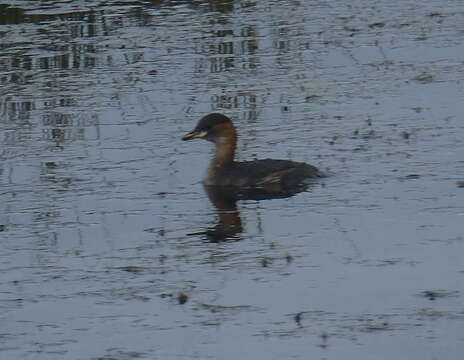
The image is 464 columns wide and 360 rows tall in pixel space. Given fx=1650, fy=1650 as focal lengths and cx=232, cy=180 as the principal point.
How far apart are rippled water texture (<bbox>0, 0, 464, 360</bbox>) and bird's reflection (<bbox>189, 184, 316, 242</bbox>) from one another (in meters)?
0.03

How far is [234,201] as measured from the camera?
12.8m

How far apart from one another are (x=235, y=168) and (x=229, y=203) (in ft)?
2.18

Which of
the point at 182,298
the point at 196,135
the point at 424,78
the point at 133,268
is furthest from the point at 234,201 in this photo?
the point at 424,78

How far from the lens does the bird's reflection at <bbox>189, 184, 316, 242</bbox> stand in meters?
11.5

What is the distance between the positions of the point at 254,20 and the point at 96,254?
11.7 meters

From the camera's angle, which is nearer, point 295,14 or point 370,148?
point 370,148

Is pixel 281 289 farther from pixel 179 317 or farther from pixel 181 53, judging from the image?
pixel 181 53

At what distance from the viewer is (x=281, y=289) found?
9.76 m

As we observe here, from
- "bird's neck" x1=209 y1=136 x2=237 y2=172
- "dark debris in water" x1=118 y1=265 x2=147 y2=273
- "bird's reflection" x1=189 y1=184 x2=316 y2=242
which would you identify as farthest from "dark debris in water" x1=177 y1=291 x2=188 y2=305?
"bird's neck" x1=209 y1=136 x2=237 y2=172

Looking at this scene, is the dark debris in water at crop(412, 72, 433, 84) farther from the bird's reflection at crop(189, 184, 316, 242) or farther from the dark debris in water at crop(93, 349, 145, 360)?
the dark debris in water at crop(93, 349, 145, 360)

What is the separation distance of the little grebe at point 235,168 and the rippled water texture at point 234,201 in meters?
0.18

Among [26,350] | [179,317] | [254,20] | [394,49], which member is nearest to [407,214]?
[179,317]

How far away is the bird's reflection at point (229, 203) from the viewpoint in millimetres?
11469

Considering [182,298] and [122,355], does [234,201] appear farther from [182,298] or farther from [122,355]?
[122,355]
